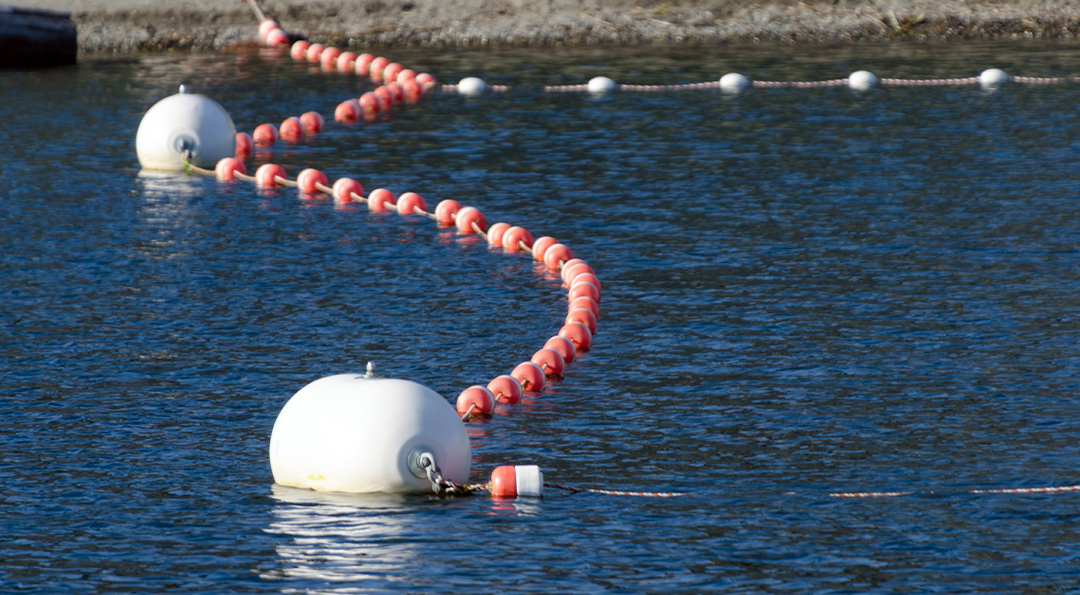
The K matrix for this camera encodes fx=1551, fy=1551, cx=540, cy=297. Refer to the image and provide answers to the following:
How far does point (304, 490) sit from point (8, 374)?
159 inches

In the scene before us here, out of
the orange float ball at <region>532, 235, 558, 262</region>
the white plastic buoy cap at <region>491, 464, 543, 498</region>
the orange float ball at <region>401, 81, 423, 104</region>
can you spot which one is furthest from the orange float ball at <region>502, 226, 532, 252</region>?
the orange float ball at <region>401, 81, 423, 104</region>

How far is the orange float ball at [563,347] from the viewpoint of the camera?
516 inches

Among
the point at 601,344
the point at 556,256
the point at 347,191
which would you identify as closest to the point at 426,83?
the point at 347,191

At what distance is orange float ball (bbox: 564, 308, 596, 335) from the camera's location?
45.6 ft

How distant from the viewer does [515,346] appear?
13.6 m

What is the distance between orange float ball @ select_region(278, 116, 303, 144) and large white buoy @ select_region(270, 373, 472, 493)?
14.9 metres

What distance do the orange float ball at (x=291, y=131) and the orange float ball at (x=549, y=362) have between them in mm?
12525

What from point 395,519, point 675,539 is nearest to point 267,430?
point 395,519

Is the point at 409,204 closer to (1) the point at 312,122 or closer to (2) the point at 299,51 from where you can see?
(1) the point at 312,122

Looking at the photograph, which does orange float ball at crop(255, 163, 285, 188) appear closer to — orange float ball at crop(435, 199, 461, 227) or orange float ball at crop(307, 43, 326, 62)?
orange float ball at crop(435, 199, 461, 227)

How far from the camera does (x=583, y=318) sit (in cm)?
1395

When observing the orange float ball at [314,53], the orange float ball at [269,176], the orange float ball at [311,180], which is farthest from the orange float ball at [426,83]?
the orange float ball at [311,180]

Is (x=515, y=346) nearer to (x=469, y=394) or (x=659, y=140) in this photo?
(x=469, y=394)

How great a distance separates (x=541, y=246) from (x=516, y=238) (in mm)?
556
